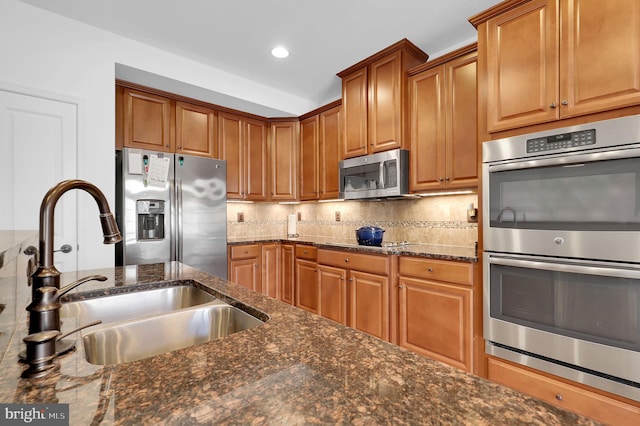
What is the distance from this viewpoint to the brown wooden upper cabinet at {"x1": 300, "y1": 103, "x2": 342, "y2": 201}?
3461mm

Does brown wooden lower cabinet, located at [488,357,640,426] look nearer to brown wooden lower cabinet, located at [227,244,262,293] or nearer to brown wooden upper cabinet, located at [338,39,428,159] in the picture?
brown wooden upper cabinet, located at [338,39,428,159]

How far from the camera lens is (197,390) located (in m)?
0.49

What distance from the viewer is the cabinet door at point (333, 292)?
276cm

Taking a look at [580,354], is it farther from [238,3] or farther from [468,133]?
[238,3]

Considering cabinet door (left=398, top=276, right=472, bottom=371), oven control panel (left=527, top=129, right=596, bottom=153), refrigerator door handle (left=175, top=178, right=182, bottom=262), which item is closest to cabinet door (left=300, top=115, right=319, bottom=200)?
refrigerator door handle (left=175, top=178, right=182, bottom=262)

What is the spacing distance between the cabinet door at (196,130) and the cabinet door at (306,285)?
1642mm

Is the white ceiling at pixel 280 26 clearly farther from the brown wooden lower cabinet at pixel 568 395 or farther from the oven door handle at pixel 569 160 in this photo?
the brown wooden lower cabinet at pixel 568 395

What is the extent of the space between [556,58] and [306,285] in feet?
9.15

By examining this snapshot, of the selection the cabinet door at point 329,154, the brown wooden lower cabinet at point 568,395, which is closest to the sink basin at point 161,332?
the brown wooden lower cabinet at point 568,395

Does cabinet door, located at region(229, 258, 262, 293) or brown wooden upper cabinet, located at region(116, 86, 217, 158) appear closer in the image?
brown wooden upper cabinet, located at region(116, 86, 217, 158)

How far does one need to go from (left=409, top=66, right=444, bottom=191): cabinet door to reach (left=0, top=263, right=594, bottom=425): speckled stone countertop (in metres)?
2.10

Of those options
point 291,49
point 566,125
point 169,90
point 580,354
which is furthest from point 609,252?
point 169,90

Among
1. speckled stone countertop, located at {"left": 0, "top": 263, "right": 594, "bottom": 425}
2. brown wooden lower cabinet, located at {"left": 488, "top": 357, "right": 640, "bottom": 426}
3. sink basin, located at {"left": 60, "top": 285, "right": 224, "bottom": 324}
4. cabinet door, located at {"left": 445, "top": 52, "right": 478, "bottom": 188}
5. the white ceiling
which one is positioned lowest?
brown wooden lower cabinet, located at {"left": 488, "top": 357, "right": 640, "bottom": 426}

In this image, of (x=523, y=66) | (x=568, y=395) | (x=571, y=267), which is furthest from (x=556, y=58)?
(x=568, y=395)
